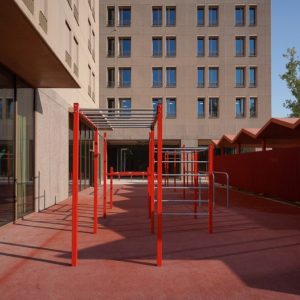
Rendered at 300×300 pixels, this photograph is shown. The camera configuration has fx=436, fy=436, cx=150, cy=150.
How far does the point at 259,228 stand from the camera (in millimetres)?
9562

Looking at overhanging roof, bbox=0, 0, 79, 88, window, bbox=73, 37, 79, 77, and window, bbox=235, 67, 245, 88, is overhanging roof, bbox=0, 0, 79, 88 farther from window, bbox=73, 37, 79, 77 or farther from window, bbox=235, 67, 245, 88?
window, bbox=235, 67, 245, 88

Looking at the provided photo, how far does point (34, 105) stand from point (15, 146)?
1868 millimetres

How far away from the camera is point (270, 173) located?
17.2 metres

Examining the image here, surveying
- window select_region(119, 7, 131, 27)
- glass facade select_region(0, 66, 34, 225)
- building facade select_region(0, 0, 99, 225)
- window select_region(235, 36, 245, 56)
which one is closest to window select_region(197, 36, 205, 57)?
window select_region(235, 36, 245, 56)

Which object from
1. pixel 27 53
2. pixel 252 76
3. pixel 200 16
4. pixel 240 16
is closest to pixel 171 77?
pixel 200 16

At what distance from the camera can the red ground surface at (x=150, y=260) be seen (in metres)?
5.02

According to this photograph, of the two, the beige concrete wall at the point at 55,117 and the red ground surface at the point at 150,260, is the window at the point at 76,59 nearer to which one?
the beige concrete wall at the point at 55,117

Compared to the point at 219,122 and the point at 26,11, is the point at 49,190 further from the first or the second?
the point at 219,122

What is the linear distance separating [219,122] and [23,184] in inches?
1075

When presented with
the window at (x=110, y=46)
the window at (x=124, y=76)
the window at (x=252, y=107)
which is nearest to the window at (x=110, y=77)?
the window at (x=124, y=76)

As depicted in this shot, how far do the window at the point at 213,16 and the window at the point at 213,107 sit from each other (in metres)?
6.56

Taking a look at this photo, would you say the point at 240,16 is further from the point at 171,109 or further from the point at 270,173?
the point at 270,173

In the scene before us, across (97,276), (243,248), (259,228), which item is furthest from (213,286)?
(259,228)

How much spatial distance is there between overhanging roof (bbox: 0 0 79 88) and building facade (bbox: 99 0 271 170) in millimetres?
24924
